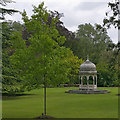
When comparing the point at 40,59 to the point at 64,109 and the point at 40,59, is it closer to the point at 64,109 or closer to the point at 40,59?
the point at 40,59

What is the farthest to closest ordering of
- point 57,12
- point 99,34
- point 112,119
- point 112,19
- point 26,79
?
point 99,34, point 57,12, point 112,19, point 26,79, point 112,119

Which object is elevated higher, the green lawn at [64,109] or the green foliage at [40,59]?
the green foliage at [40,59]

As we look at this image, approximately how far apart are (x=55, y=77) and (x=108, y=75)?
36707 mm

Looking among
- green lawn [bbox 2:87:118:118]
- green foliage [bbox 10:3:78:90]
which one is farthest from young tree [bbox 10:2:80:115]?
green lawn [bbox 2:87:118:118]

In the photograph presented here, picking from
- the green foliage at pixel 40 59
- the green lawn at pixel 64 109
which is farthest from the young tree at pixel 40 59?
the green lawn at pixel 64 109

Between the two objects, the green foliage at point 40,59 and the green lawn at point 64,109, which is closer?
the green foliage at point 40,59

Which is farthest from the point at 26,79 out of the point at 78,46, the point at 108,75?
the point at 78,46

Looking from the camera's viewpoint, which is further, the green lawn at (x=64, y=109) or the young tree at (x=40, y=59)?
the green lawn at (x=64, y=109)

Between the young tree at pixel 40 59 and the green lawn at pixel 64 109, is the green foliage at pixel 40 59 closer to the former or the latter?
the young tree at pixel 40 59

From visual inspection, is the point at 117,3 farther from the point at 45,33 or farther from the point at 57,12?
the point at 57,12

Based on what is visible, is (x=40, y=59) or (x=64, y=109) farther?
(x=64, y=109)

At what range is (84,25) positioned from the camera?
280 ft

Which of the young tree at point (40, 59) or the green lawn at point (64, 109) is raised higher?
the young tree at point (40, 59)

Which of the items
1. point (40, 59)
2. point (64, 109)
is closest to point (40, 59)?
point (40, 59)
